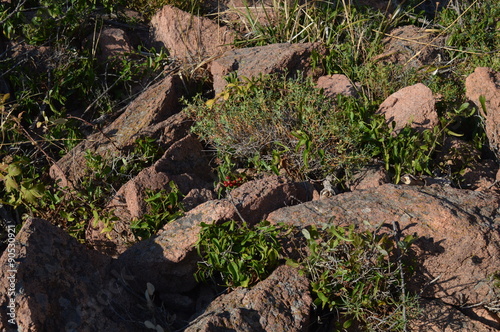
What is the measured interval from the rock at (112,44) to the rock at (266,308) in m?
3.21

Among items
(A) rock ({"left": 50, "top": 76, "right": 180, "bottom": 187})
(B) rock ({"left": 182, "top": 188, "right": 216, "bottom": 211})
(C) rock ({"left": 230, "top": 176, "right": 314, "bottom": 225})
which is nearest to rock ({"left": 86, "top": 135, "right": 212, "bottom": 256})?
(B) rock ({"left": 182, "top": 188, "right": 216, "bottom": 211})

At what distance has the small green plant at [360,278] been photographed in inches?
127

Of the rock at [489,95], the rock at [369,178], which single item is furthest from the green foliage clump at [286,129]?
the rock at [489,95]

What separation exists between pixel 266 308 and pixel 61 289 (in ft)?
3.53

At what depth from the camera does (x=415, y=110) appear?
15.0ft

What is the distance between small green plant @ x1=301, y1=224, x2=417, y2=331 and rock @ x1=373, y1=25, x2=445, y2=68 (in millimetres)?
2551

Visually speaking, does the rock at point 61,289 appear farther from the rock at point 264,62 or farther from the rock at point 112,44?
the rock at point 112,44

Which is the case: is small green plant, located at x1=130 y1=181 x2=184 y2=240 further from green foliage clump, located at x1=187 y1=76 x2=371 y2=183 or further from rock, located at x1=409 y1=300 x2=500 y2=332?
rock, located at x1=409 y1=300 x2=500 y2=332

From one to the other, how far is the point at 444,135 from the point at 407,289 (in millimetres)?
1493

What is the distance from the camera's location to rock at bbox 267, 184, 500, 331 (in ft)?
Answer: 11.3

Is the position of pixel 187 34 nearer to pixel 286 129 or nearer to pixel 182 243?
pixel 286 129

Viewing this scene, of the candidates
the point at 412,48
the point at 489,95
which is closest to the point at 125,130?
the point at 412,48

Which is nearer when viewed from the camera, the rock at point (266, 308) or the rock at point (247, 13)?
the rock at point (266, 308)

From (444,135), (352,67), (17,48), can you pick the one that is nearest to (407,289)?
(444,135)
